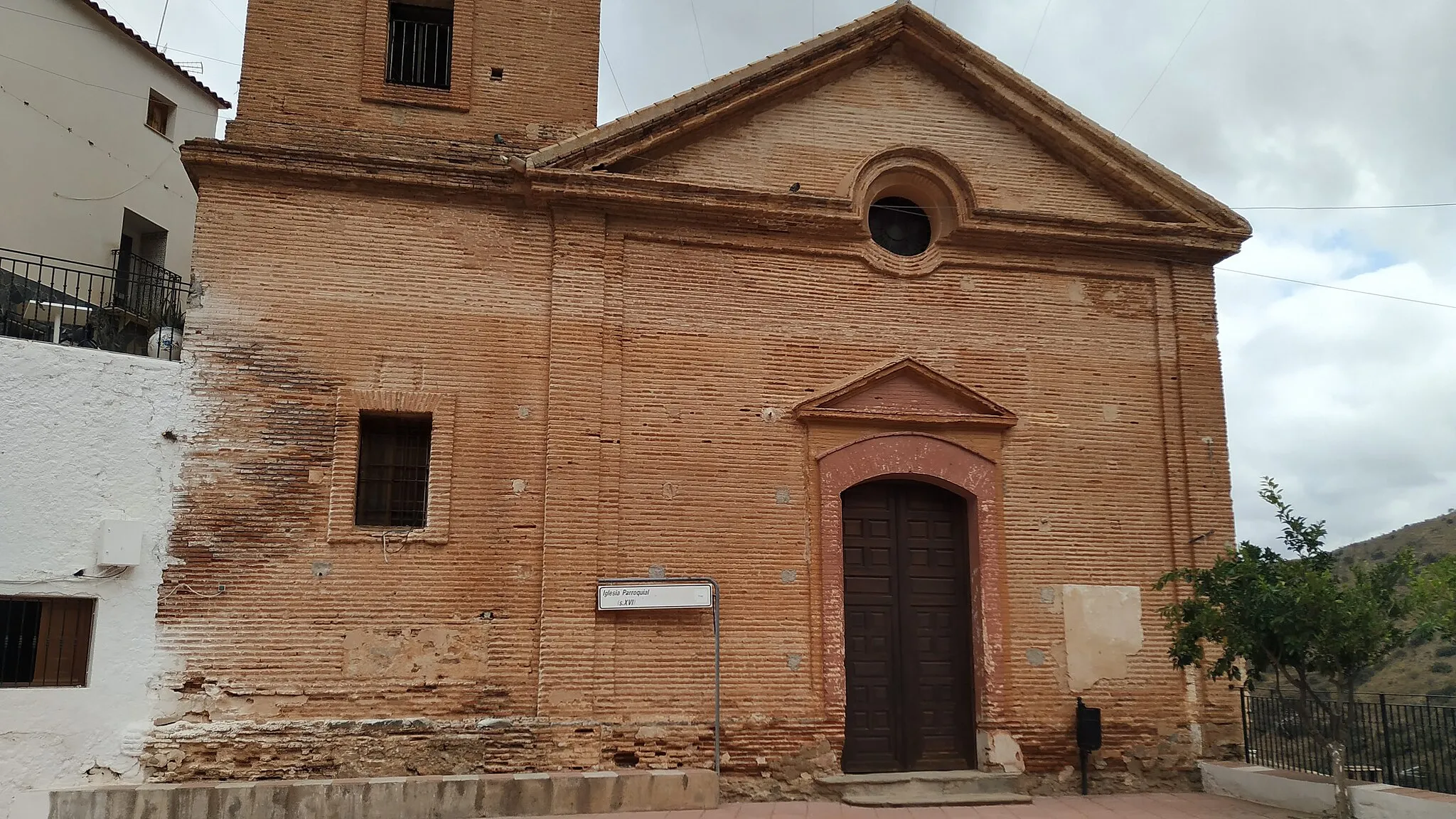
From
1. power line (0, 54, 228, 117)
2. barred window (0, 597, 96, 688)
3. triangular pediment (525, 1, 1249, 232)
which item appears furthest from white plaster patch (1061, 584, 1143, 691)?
power line (0, 54, 228, 117)

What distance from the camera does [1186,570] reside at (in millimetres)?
9203

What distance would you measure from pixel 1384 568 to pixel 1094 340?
350cm

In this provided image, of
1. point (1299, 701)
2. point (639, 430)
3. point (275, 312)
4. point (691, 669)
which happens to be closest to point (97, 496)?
point (275, 312)

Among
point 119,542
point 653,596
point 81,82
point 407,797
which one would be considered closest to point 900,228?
point 653,596

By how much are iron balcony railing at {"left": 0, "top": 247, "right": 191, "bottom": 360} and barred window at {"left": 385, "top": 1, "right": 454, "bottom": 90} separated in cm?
308

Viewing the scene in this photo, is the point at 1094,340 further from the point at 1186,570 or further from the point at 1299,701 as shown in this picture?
the point at 1299,701

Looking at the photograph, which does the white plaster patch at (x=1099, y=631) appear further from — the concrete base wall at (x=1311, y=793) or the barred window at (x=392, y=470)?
the barred window at (x=392, y=470)

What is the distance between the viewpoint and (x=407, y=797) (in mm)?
8203

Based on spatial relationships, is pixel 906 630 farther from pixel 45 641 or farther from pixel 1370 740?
pixel 45 641

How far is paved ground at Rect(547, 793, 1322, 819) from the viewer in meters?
8.51

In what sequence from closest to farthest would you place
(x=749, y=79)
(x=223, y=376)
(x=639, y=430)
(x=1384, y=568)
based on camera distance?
1. (x=1384, y=568)
2. (x=223, y=376)
3. (x=639, y=430)
4. (x=749, y=79)

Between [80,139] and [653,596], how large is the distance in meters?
11.3

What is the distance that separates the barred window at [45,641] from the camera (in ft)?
26.6

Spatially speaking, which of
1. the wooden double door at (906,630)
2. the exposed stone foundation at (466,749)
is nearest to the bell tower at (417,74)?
the wooden double door at (906,630)
